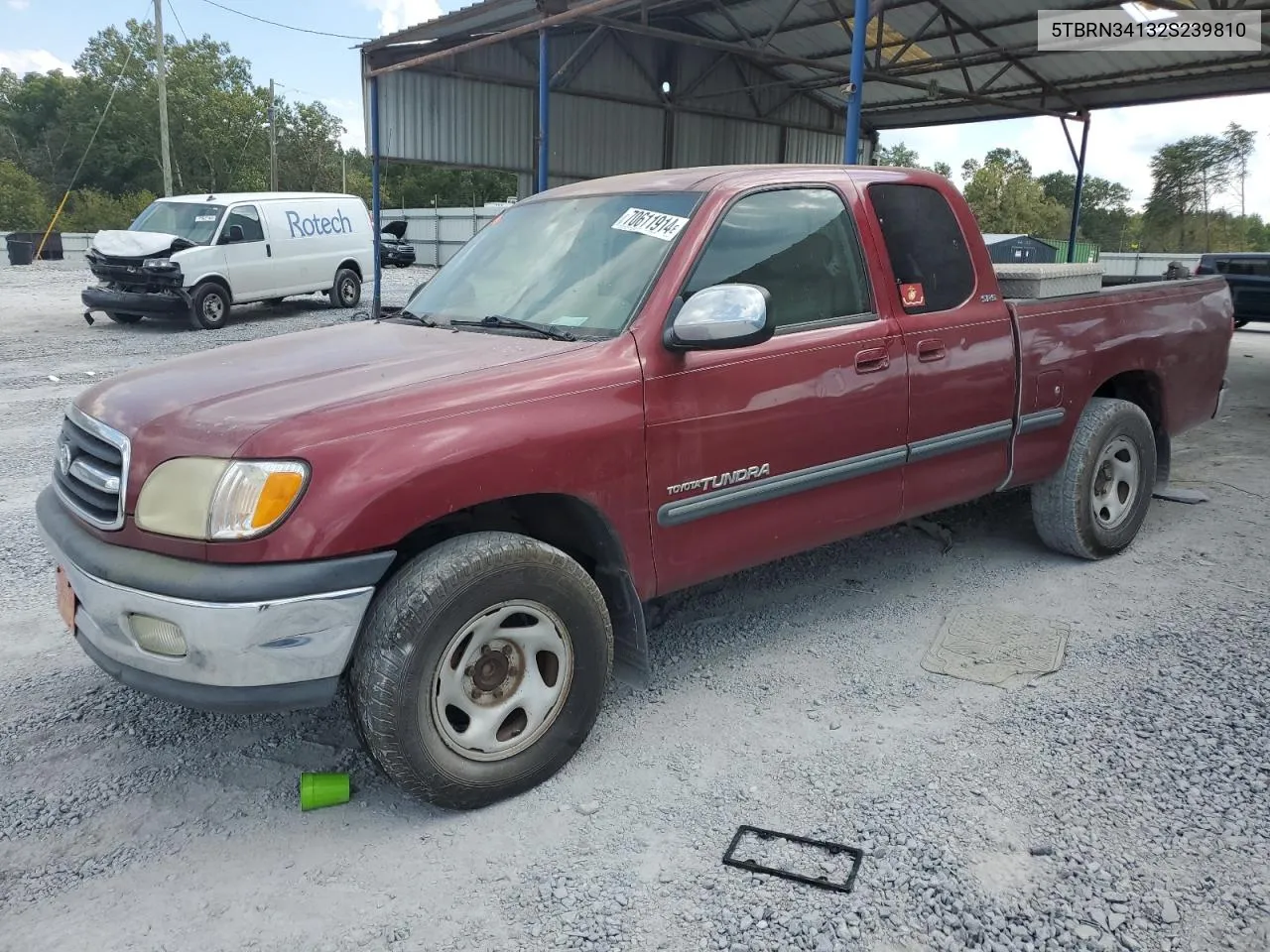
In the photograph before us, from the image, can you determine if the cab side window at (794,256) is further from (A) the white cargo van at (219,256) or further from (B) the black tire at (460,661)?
(A) the white cargo van at (219,256)

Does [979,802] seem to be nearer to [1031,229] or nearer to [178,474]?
[178,474]

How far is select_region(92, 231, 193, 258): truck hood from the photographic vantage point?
45.5ft

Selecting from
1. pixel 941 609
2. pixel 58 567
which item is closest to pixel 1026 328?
pixel 941 609

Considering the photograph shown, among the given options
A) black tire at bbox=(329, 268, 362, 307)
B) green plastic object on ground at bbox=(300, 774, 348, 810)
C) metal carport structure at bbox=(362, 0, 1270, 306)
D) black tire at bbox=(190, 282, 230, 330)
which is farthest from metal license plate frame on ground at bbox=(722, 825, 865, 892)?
black tire at bbox=(329, 268, 362, 307)

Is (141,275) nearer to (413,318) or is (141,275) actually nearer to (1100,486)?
(413,318)

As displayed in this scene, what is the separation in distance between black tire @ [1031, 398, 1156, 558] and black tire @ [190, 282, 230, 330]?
12.7 metres

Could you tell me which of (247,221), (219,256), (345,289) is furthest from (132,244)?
(345,289)

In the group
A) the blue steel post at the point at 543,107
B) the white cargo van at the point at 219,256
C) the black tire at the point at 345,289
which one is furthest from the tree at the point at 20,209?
the blue steel post at the point at 543,107

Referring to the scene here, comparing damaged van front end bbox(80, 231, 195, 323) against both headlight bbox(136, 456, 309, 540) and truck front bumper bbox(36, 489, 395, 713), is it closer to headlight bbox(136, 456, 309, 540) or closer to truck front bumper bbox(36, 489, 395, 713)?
truck front bumper bbox(36, 489, 395, 713)

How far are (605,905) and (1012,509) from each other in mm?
4277

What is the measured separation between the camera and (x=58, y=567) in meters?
2.93

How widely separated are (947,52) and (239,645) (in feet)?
55.8

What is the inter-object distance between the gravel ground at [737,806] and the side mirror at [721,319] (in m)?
1.32

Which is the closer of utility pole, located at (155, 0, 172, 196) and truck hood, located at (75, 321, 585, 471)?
→ truck hood, located at (75, 321, 585, 471)
